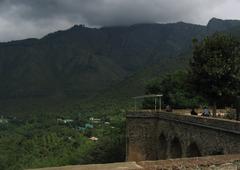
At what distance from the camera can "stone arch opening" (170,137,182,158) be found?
27.4 meters

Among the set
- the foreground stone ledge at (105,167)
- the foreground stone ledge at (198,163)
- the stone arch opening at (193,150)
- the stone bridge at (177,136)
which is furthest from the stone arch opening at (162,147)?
the foreground stone ledge at (105,167)

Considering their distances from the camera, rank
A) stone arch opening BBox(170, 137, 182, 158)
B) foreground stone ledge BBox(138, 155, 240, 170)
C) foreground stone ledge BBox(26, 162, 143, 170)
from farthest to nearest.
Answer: stone arch opening BBox(170, 137, 182, 158) → foreground stone ledge BBox(138, 155, 240, 170) → foreground stone ledge BBox(26, 162, 143, 170)

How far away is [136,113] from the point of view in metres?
32.2

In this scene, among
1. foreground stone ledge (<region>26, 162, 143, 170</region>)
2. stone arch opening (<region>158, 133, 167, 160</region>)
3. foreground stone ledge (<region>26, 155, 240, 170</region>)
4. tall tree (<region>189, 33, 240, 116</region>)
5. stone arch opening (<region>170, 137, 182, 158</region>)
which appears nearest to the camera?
foreground stone ledge (<region>26, 162, 143, 170</region>)

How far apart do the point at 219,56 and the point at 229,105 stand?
1024cm

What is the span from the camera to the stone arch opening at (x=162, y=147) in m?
30.2

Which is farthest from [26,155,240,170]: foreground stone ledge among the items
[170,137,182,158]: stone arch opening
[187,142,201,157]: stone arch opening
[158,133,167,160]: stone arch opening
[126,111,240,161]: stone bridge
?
[158,133,167,160]: stone arch opening

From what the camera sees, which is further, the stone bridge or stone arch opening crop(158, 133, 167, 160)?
stone arch opening crop(158, 133, 167, 160)

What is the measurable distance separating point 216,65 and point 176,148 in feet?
20.0

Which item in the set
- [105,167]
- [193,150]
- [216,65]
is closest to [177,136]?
[193,150]

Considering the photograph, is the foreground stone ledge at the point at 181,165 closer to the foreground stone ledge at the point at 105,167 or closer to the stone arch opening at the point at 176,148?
the foreground stone ledge at the point at 105,167

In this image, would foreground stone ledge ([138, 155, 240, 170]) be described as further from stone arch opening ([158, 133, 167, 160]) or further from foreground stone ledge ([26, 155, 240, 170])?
stone arch opening ([158, 133, 167, 160])

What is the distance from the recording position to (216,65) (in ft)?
92.9

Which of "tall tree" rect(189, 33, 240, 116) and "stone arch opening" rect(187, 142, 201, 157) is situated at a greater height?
"tall tree" rect(189, 33, 240, 116)
